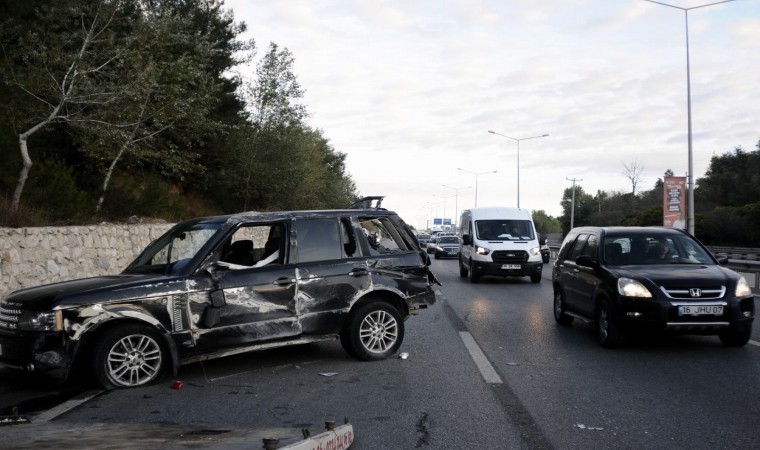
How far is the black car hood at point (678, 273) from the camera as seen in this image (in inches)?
352

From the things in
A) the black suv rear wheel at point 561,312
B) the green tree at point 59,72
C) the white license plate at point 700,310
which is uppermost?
the green tree at point 59,72

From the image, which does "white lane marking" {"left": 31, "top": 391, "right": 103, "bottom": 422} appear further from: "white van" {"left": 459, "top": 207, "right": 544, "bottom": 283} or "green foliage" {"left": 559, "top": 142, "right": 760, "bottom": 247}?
"green foliage" {"left": 559, "top": 142, "right": 760, "bottom": 247}

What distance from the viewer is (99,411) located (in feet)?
19.7

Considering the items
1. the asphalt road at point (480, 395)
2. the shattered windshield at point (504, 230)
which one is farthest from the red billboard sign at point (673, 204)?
the asphalt road at point (480, 395)

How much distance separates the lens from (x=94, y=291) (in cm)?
680

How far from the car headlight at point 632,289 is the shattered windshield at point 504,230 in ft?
43.7

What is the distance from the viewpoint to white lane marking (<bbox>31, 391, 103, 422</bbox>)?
575cm

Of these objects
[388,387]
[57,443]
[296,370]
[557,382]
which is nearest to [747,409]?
[557,382]

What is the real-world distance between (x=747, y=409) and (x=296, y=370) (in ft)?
14.4

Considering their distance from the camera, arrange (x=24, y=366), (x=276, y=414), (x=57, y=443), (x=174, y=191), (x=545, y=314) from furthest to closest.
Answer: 1. (x=174, y=191)
2. (x=545, y=314)
3. (x=24, y=366)
4. (x=276, y=414)
5. (x=57, y=443)

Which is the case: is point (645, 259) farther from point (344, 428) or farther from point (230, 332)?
point (344, 428)

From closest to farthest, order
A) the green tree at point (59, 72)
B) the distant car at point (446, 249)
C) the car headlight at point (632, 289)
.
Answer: the car headlight at point (632, 289) → the green tree at point (59, 72) → the distant car at point (446, 249)

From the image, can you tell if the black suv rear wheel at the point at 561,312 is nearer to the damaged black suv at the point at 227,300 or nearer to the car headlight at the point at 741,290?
the car headlight at the point at 741,290

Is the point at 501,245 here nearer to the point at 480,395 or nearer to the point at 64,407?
the point at 480,395
